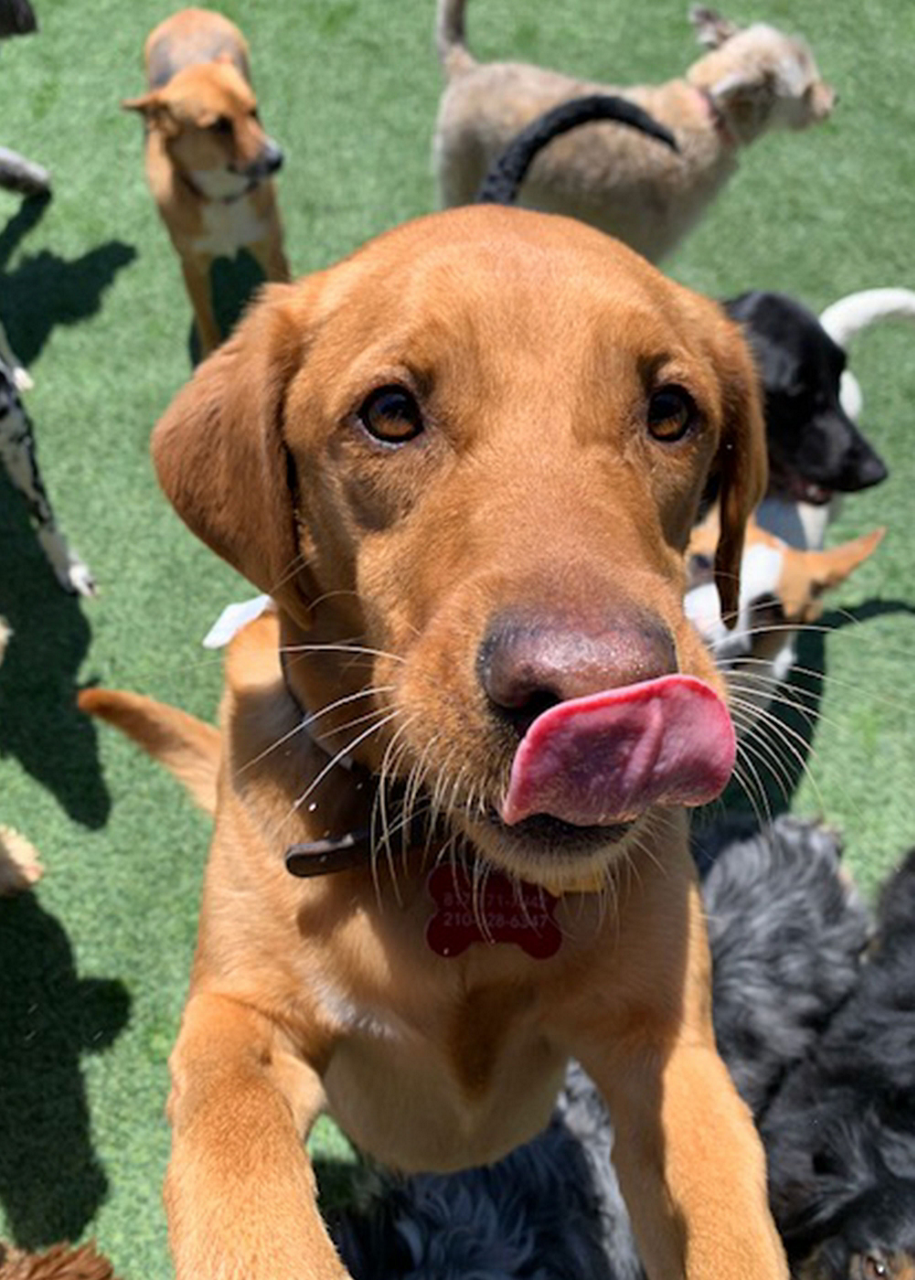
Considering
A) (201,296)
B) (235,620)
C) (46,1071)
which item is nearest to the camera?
(235,620)

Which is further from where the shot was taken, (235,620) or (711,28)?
(711,28)

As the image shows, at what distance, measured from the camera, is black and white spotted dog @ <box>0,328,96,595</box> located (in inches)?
131

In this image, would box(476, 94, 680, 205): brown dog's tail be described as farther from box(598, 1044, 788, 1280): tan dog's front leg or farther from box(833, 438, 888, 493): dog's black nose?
box(598, 1044, 788, 1280): tan dog's front leg

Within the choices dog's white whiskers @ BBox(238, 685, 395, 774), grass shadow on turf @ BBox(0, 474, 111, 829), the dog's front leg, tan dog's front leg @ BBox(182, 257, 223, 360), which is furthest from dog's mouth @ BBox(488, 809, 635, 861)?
tan dog's front leg @ BBox(182, 257, 223, 360)

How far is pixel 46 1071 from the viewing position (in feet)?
9.77

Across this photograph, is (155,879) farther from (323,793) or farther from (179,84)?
(179,84)

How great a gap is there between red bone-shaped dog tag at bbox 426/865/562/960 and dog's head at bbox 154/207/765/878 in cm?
20

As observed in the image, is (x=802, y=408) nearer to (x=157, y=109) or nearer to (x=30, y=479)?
(x=30, y=479)

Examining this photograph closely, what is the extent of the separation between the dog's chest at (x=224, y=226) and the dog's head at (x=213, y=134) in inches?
1.6

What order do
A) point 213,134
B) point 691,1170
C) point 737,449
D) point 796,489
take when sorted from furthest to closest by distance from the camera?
point 213,134 < point 796,489 < point 737,449 < point 691,1170

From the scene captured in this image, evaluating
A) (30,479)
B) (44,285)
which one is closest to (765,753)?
(30,479)

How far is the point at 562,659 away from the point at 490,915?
72 cm

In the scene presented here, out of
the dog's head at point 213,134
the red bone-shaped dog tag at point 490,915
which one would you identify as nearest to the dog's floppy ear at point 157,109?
the dog's head at point 213,134

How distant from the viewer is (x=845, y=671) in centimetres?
372
